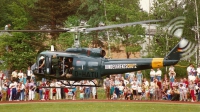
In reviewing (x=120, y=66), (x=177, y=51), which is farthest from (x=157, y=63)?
(x=120, y=66)

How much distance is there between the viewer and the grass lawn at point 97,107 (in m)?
32.7

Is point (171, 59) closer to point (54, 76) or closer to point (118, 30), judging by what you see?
point (54, 76)

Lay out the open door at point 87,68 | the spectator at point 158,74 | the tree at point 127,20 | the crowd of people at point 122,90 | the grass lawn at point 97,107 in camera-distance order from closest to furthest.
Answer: the open door at point 87,68 → the grass lawn at point 97,107 → the crowd of people at point 122,90 → the spectator at point 158,74 → the tree at point 127,20

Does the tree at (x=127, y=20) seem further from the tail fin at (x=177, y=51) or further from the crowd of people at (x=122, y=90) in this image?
the tail fin at (x=177, y=51)

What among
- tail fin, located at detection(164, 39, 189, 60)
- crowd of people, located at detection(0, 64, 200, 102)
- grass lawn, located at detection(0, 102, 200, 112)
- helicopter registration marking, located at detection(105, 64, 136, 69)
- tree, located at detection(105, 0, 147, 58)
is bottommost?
grass lawn, located at detection(0, 102, 200, 112)

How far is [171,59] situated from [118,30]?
119 ft

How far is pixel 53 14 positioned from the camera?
200ft

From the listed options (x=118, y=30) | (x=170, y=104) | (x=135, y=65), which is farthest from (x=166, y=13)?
(x=135, y=65)

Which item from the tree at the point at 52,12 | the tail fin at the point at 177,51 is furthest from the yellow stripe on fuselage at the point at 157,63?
the tree at the point at 52,12

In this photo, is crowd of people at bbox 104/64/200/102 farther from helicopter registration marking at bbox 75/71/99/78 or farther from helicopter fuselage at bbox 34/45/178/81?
helicopter registration marking at bbox 75/71/99/78

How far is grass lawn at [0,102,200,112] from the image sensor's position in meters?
32.7

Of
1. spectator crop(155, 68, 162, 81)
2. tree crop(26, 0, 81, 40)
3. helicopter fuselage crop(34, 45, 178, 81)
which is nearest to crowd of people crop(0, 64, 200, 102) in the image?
spectator crop(155, 68, 162, 81)

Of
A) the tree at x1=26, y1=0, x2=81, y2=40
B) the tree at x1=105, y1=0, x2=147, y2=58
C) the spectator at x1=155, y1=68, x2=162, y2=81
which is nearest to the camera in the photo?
the spectator at x1=155, y1=68, x2=162, y2=81

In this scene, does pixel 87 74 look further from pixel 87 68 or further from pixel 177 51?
pixel 177 51
